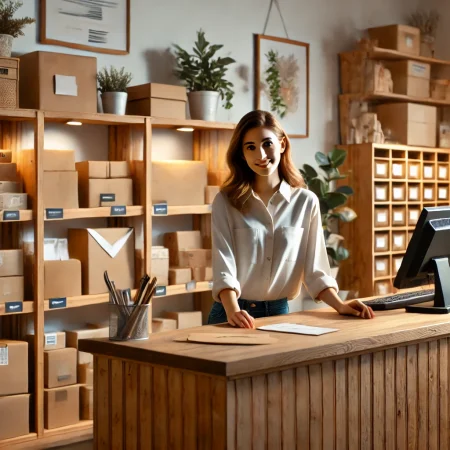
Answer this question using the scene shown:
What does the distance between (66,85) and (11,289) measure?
106cm

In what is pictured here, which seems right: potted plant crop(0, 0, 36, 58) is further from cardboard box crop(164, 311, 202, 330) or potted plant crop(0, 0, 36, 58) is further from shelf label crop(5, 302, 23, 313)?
cardboard box crop(164, 311, 202, 330)

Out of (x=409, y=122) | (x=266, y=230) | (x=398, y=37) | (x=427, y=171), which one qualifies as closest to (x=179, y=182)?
(x=266, y=230)

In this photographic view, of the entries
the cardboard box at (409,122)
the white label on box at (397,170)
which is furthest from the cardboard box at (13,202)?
Answer: the cardboard box at (409,122)

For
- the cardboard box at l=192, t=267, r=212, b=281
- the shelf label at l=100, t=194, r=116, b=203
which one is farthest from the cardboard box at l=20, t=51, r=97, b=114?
the cardboard box at l=192, t=267, r=212, b=281

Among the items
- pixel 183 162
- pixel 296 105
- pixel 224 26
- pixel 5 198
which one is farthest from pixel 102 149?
pixel 296 105

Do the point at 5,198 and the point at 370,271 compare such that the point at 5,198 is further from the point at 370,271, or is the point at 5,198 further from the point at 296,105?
the point at 370,271

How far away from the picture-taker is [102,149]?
15.6 ft

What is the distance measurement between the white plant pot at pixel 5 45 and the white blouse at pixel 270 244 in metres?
1.60

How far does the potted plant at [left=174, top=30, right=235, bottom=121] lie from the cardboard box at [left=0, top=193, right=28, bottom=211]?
122cm

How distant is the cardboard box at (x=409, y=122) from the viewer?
6.02m

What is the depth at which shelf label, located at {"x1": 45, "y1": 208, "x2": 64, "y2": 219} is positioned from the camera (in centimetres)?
414

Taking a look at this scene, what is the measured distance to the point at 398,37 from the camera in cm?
596

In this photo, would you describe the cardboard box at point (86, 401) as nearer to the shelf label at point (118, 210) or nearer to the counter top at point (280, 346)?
the shelf label at point (118, 210)

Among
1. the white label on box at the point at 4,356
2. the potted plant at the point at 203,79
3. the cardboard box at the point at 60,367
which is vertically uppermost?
the potted plant at the point at 203,79
